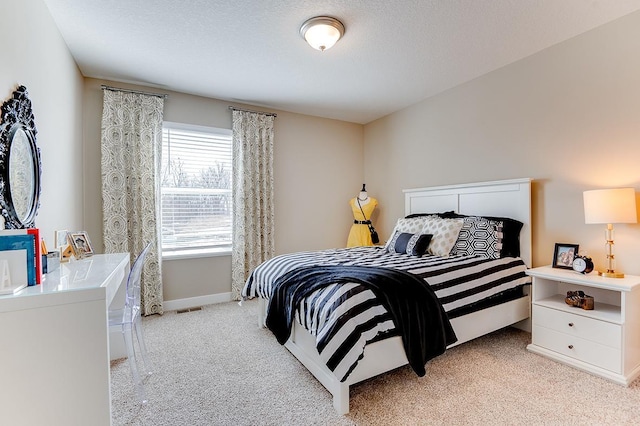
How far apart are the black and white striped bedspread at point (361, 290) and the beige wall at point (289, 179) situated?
1.17m

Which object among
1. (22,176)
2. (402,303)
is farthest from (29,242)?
(402,303)

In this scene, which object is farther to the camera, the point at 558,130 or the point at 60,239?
the point at 558,130

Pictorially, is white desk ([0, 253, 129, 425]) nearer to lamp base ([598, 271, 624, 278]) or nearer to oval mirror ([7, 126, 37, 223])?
oval mirror ([7, 126, 37, 223])

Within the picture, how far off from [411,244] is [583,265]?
51.4 inches

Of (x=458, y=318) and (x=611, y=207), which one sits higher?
(x=611, y=207)

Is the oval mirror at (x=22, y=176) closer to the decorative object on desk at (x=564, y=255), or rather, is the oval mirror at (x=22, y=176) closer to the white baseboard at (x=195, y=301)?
the white baseboard at (x=195, y=301)

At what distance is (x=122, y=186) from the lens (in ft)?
10.6

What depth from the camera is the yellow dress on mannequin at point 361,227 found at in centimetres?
432

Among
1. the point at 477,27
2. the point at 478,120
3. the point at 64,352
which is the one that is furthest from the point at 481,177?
the point at 64,352

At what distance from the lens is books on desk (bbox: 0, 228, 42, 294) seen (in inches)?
48.8

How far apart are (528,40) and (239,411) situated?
11.6 ft

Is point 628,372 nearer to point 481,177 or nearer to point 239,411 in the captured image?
point 481,177

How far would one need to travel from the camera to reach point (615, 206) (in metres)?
2.06

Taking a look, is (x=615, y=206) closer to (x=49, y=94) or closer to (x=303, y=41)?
(x=303, y=41)
